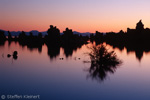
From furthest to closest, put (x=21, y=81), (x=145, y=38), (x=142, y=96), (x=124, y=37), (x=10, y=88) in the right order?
(x=124, y=37), (x=145, y=38), (x=21, y=81), (x=10, y=88), (x=142, y=96)

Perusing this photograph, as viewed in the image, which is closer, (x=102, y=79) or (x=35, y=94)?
(x=35, y=94)

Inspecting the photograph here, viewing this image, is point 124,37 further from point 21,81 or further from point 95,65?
point 21,81

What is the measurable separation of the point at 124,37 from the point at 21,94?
126m

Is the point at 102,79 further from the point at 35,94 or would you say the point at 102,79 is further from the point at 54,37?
the point at 54,37

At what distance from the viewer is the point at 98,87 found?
15.4m

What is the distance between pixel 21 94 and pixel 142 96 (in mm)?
7708

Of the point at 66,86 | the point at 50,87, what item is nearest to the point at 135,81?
the point at 66,86

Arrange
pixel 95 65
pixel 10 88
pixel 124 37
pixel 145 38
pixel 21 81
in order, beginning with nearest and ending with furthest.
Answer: pixel 10 88, pixel 21 81, pixel 95 65, pixel 145 38, pixel 124 37

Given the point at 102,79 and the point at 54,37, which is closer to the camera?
the point at 102,79

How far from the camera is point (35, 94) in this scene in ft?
44.0

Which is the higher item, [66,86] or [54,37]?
[54,37]

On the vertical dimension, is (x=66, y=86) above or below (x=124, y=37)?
below

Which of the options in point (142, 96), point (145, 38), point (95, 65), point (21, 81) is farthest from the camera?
point (145, 38)

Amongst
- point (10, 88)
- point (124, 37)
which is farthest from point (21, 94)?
point (124, 37)
